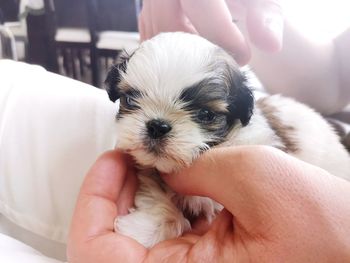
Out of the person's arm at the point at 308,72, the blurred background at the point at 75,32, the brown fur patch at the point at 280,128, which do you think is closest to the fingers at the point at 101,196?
the brown fur patch at the point at 280,128

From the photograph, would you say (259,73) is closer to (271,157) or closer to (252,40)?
(252,40)

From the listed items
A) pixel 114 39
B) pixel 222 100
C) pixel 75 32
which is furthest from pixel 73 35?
pixel 222 100

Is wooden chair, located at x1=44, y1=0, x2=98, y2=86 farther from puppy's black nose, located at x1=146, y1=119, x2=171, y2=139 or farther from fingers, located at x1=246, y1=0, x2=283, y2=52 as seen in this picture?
puppy's black nose, located at x1=146, y1=119, x2=171, y2=139

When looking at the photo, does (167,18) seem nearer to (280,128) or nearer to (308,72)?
(280,128)

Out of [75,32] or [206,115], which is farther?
[75,32]

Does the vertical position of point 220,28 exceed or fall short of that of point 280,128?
it exceeds it

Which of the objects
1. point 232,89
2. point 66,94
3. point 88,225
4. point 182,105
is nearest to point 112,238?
point 88,225

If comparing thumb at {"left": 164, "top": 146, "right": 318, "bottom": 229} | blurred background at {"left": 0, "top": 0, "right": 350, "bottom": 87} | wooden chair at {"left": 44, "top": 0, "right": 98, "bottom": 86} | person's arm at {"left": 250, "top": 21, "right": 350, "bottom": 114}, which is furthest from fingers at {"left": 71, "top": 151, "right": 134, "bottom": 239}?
person's arm at {"left": 250, "top": 21, "right": 350, "bottom": 114}
